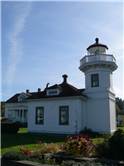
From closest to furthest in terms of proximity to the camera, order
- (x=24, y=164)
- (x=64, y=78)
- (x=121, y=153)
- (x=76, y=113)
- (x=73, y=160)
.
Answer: (x=24, y=164)
(x=73, y=160)
(x=121, y=153)
(x=76, y=113)
(x=64, y=78)

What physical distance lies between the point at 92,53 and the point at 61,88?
4.77 metres

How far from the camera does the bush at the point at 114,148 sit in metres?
10.0

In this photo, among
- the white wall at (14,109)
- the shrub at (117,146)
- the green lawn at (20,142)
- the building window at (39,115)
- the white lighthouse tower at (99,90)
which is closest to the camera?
the shrub at (117,146)

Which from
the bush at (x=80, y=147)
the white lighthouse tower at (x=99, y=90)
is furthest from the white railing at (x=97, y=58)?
the bush at (x=80, y=147)

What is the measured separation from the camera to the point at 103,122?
90.4 feet

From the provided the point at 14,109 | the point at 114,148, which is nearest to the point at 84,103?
the point at 114,148

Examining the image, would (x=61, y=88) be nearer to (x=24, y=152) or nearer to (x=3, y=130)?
(x=3, y=130)

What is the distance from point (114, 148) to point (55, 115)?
1827 cm

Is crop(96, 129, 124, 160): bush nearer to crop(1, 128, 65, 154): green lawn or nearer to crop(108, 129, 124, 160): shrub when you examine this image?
crop(108, 129, 124, 160): shrub

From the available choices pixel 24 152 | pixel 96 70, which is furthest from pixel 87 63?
pixel 24 152

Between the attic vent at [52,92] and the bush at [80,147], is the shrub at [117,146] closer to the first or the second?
the bush at [80,147]

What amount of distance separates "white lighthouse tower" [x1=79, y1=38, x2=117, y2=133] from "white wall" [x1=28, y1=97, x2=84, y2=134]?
148 centimetres

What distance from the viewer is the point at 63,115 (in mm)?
27781

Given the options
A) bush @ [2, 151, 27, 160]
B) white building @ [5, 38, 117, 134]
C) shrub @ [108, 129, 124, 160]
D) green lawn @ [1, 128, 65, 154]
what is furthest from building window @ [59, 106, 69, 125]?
bush @ [2, 151, 27, 160]
